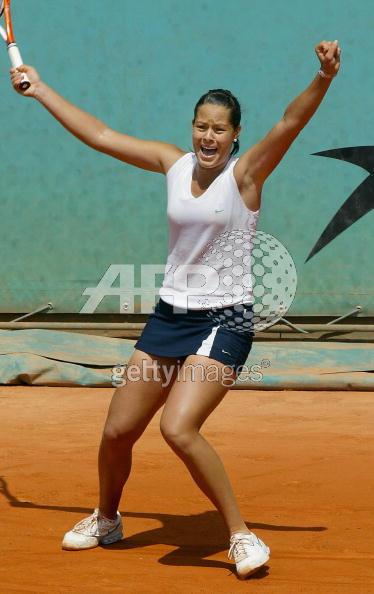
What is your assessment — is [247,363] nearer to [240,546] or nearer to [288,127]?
[240,546]

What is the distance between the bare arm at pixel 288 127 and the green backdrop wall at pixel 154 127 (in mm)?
5423

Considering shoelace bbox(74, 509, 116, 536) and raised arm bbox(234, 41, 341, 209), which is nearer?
raised arm bbox(234, 41, 341, 209)

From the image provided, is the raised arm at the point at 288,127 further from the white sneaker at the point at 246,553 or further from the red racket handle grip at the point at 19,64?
the white sneaker at the point at 246,553

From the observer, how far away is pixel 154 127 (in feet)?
33.1

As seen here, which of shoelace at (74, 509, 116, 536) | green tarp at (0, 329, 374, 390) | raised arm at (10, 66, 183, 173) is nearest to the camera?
raised arm at (10, 66, 183, 173)

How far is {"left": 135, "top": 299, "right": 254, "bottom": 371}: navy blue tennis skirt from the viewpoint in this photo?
15.3 ft

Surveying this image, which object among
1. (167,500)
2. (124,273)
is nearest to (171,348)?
(167,500)

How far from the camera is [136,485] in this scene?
625cm

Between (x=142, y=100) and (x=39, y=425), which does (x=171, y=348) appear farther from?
(x=142, y=100)

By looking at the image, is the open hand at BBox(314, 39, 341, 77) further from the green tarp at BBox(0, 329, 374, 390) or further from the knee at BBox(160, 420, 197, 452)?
the green tarp at BBox(0, 329, 374, 390)

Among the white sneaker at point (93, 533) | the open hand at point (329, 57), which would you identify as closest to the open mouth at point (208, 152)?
the open hand at point (329, 57)

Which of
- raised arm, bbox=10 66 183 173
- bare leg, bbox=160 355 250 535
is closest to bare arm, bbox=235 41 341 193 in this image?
raised arm, bbox=10 66 183 173

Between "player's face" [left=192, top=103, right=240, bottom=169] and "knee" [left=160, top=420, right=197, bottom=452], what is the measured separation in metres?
1.11

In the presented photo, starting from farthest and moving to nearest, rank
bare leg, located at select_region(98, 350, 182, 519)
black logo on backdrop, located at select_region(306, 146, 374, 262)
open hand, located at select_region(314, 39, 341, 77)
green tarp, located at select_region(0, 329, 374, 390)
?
1. black logo on backdrop, located at select_region(306, 146, 374, 262)
2. green tarp, located at select_region(0, 329, 374, 390)
3. bare leg, located at select_region(98, 350, 182, 519)
4. open hand, located at select_region(314, 39, 341, 77)
